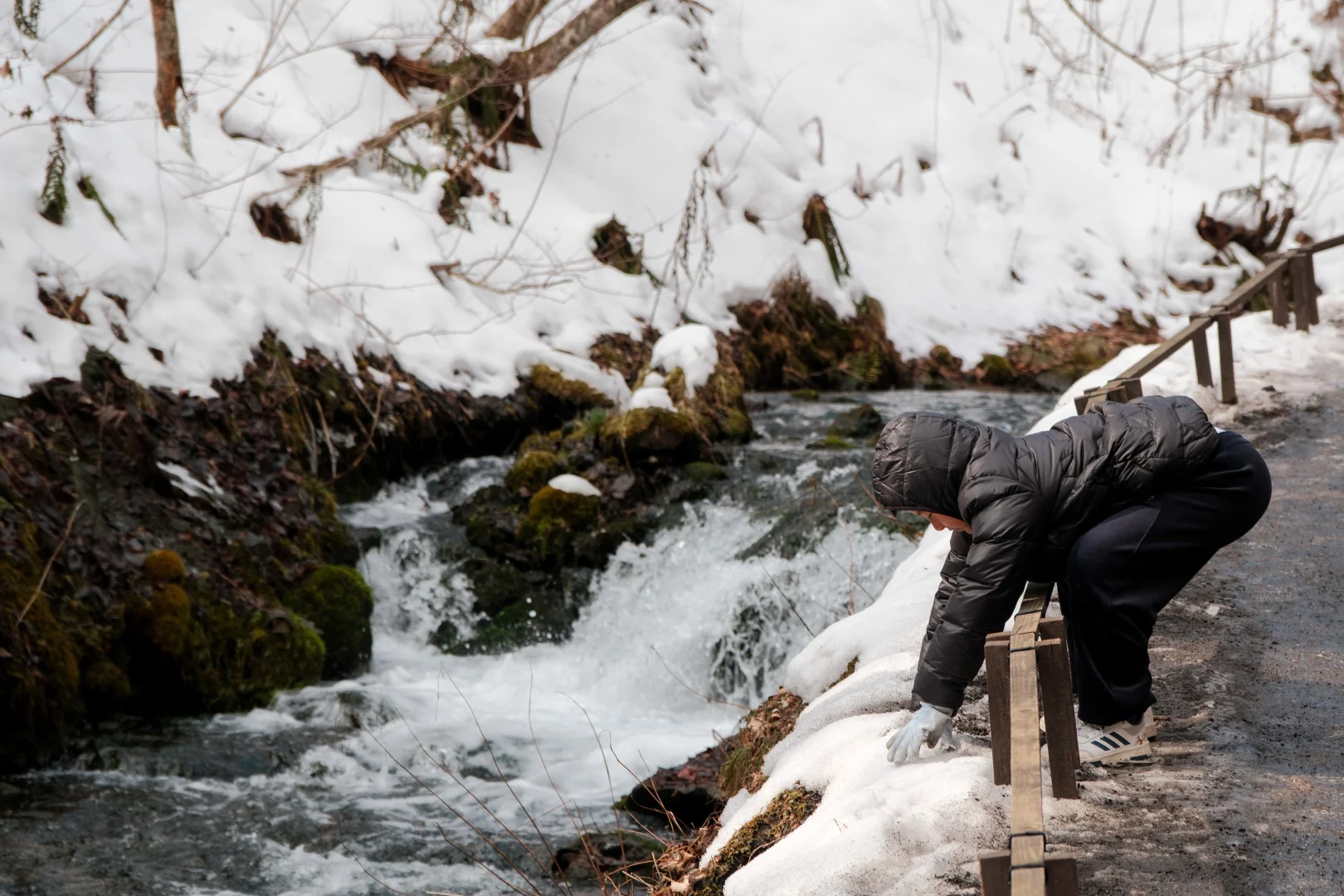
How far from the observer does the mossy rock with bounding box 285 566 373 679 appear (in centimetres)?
770

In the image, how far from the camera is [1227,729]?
12.0ft

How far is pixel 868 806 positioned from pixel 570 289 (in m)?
10.0

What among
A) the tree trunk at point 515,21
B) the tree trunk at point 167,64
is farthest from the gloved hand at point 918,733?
the tree trunk at point 515,21

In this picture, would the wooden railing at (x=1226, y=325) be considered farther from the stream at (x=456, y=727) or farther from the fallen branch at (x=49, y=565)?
the fallen branch at (x=49, y=565)

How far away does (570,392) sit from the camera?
1105cm

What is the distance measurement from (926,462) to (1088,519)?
0.54 meters

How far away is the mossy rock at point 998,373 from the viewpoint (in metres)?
13.9

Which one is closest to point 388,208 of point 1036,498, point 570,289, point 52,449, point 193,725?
point 570,289

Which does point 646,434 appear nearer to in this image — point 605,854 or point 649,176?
point 605,854

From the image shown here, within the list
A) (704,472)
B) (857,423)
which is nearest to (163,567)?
(704,472)

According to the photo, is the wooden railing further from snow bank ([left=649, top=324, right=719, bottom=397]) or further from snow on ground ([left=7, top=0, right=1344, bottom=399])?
snow bank ([left=649, top=324, right=719, bottom=397])

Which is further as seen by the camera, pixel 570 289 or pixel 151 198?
pixel 570 289

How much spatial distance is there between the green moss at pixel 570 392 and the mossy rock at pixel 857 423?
225 cm

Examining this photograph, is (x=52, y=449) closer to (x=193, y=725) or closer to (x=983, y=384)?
(x=193, y=725)
